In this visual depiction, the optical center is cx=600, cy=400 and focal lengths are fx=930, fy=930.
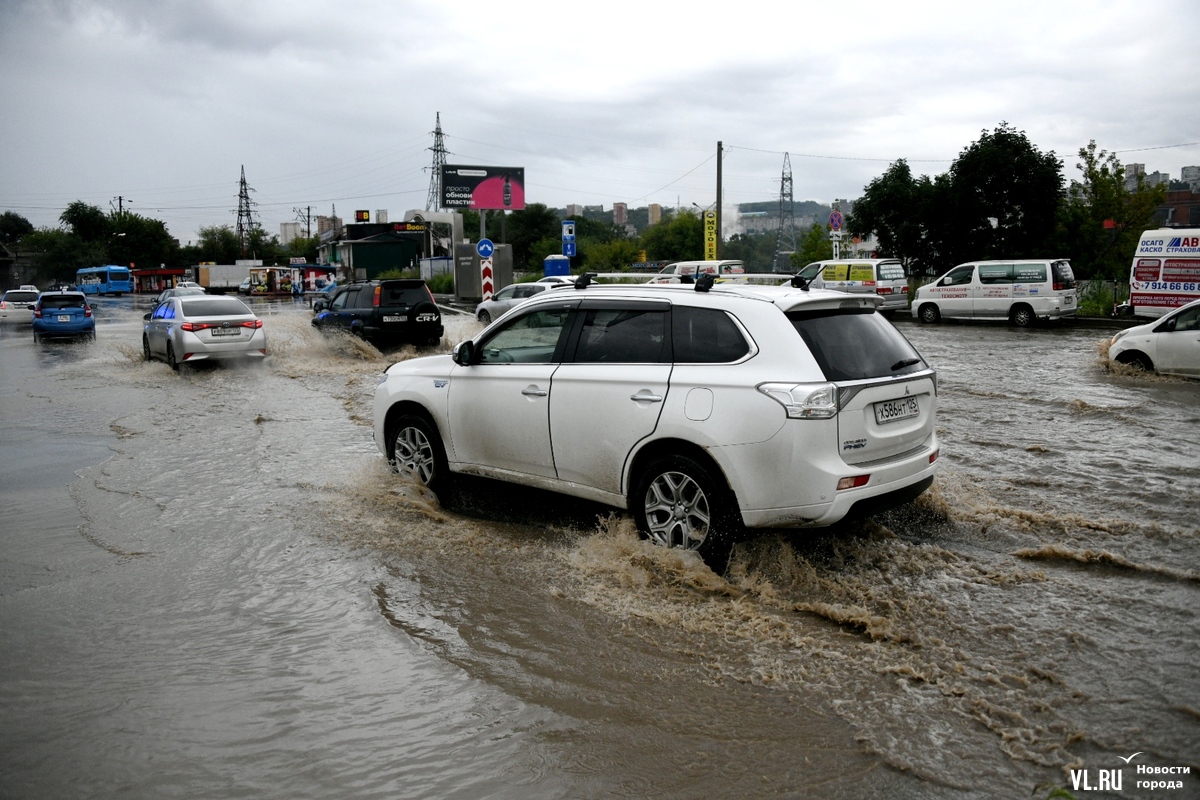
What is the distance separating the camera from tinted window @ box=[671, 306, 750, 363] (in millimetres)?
5242

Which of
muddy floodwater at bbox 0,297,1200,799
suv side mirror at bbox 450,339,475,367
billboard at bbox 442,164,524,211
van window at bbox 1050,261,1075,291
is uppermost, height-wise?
billboard at bbox 442,164,524,211

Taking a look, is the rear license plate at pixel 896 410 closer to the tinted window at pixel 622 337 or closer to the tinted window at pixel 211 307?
the tinted window at pixel 622 337

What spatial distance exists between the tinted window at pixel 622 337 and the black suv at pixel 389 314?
561 inches

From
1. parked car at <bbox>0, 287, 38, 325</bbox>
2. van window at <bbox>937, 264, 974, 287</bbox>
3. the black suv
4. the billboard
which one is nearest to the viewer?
the black suv

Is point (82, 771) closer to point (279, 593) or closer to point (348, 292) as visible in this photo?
point (279, 593)

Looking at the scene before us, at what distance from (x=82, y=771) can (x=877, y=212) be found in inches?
1424

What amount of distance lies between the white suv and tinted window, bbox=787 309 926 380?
10mm

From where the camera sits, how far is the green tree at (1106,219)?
107 feet

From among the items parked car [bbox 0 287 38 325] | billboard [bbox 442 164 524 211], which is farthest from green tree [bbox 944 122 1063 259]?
parked car [bbox 0 287 38 325]

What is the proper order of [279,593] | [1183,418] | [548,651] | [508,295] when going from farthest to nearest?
[508,295], [1183,418], [279,593], [548,651]

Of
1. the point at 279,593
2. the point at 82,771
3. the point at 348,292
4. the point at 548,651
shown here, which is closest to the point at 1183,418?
the point at 548,651

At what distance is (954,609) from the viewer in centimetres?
491

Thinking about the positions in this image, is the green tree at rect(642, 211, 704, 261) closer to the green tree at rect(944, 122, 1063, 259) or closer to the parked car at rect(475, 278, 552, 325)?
the green tree at rect(944, 122, 1063, 259)

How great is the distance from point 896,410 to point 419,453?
3.68 m
